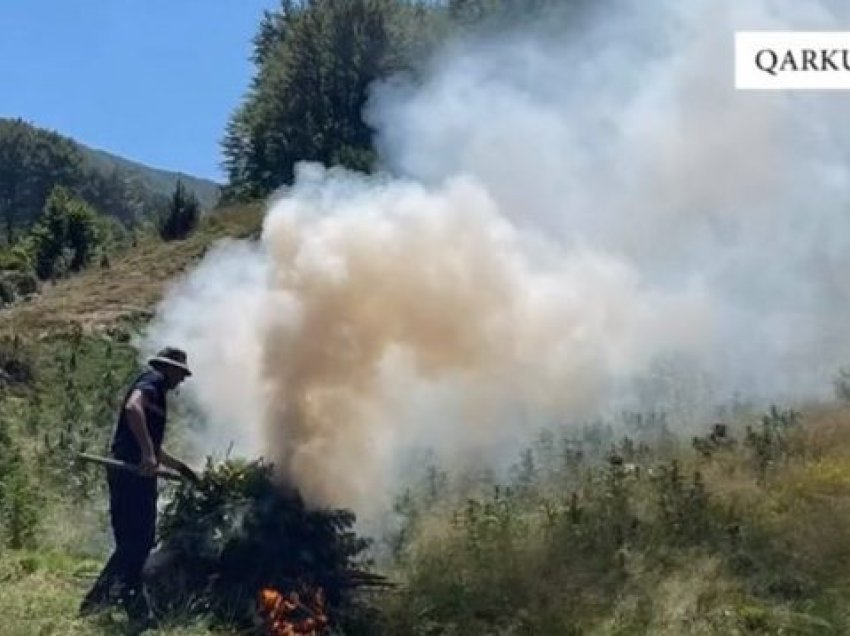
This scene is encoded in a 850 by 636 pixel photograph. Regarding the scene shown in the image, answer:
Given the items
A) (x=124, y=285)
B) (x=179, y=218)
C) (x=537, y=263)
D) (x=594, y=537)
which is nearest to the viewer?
(x=594, y=537)

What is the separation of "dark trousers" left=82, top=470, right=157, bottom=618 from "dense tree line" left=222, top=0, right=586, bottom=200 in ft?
59.9

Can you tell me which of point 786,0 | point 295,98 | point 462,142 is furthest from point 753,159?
point 295,98

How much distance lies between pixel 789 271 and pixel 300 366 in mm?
6878

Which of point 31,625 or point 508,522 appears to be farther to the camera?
point 508,522

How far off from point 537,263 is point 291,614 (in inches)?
178

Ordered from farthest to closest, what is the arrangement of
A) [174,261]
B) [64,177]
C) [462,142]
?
[64,177] → [174,261] → [462,142]

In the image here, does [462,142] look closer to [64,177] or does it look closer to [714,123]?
[714,123]

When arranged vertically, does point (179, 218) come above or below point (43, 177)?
below

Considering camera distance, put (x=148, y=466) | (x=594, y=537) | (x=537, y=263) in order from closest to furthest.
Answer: (x=148, y=466) → (x=594, y=537) → (x=537, y=263)

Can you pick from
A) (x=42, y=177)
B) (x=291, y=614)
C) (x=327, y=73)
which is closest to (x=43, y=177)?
(x=42, y=177)

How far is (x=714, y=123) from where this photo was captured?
41.7 ft

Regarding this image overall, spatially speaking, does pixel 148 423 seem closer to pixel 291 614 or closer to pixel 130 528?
pixel 130 528

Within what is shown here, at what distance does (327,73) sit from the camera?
31.0 metres

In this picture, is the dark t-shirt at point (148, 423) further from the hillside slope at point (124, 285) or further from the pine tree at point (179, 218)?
the pine tree at point (179, 218)
